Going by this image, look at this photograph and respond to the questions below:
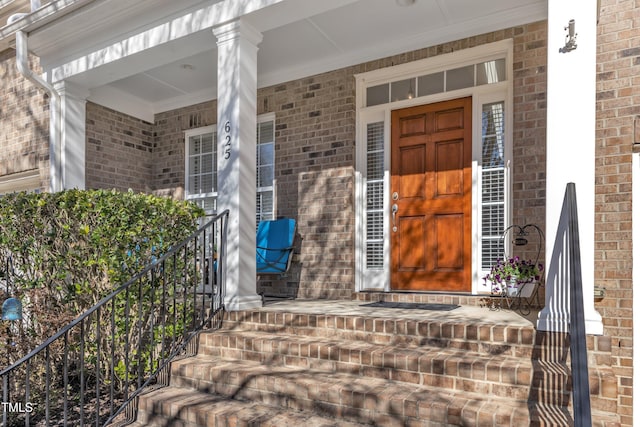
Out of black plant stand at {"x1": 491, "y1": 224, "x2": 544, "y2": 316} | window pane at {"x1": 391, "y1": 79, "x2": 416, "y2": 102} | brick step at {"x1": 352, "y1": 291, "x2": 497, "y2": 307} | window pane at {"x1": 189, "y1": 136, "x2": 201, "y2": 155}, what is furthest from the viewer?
window pane at {"x1": 189, "y1": 136, "x2": 201, "y2": 155}

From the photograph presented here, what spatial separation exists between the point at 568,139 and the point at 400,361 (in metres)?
1.66

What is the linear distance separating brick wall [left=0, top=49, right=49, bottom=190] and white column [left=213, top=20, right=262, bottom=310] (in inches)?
129

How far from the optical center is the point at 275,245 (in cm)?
516

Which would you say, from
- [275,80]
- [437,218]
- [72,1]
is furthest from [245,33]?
[437,218]

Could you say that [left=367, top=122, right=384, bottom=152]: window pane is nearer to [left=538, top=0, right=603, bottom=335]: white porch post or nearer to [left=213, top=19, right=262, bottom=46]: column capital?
[left=213, top=19, right=262, bottom=46]: column capital

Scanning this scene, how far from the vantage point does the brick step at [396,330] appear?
274 centimetres

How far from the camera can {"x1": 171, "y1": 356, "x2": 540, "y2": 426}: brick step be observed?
89.9 inches

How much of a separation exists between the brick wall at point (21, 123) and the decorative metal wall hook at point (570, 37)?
5.81 m

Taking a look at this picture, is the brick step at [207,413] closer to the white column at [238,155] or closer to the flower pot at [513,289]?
the white column at [238,155]

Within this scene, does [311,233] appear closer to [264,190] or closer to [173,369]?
[264,190]

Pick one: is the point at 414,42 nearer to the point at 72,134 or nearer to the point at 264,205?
the point at 264,205

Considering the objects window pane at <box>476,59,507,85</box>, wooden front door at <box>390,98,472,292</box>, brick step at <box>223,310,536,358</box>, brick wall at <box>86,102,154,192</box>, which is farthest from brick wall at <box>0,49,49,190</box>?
window pane at <box>476,59,507,85</box>

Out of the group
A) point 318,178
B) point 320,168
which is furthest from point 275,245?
point 320,168

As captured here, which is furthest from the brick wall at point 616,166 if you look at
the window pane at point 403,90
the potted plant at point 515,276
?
the window pane at point 403,90
